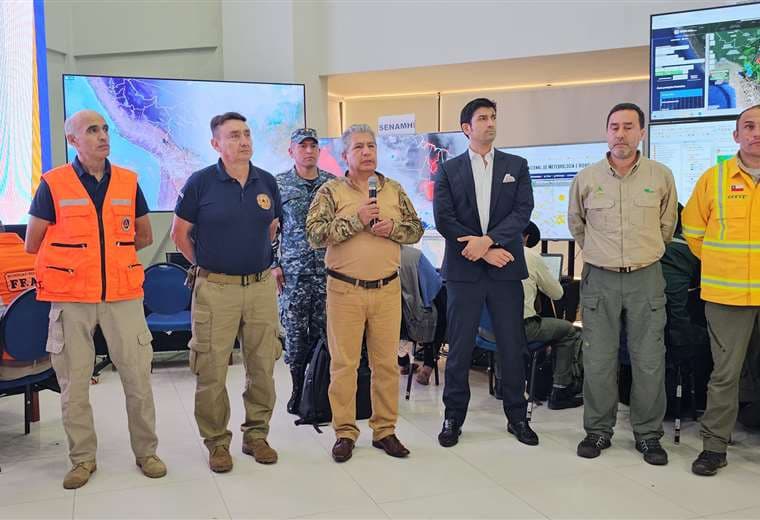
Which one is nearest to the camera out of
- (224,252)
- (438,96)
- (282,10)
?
(224,252)

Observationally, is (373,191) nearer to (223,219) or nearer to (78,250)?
(223,219)

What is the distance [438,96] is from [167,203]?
352 centimetres

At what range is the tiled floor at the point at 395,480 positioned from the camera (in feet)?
8.99

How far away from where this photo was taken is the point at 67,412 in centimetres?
303

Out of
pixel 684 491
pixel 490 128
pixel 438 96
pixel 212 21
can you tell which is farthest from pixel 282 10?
pixel 684 491

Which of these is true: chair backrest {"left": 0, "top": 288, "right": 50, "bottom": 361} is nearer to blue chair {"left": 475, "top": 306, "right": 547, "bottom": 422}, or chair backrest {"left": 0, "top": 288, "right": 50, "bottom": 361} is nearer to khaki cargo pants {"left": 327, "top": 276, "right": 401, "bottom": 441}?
khaki cargo pants {"left": 327, "top": 276, "right": 401, "bottom": 441}

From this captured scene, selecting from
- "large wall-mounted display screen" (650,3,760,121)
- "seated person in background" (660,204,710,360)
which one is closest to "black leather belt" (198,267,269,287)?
"seated person in background" (660,204,710,360)

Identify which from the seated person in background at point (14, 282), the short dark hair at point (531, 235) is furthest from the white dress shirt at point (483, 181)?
the seated person in background at point (14, 282)

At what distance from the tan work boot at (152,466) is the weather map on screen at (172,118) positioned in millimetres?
3566

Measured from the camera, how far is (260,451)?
10.8ft

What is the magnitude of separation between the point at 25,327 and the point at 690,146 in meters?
4.22

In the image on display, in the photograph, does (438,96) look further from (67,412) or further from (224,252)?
(67,412)

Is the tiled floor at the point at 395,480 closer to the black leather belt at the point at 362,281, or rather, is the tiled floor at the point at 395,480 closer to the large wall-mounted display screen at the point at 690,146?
the black leather belt at the point at 362,281

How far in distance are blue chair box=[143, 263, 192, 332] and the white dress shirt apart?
112 inches
